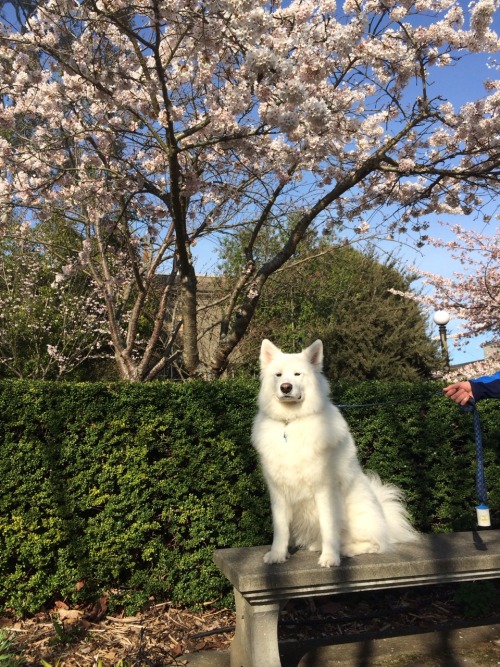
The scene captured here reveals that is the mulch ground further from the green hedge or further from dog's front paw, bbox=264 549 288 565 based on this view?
dog's front paw, bbox=264 549 288 565

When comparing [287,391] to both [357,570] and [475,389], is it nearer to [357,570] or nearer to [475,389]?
[357,570]

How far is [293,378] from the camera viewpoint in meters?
3.10

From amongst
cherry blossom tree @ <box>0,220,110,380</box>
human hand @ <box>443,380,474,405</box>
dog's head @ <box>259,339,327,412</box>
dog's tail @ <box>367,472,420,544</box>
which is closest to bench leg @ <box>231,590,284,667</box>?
dog's tail @ <box>367,472,420,544</box>

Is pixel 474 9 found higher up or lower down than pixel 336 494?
higher up

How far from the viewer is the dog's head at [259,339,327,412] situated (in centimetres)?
308

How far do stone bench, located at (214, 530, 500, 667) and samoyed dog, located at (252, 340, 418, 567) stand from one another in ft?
0.35

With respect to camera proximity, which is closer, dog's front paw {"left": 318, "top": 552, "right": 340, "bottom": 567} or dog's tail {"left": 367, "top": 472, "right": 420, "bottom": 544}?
dog's front paw {"left": 318, "top": 552, "right": 340, "bottom": 567}

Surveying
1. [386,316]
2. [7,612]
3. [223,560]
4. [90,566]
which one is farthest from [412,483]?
[386,316]

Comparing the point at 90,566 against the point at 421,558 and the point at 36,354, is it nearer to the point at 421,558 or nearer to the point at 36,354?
the point at 421,558

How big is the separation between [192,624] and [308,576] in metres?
1.80

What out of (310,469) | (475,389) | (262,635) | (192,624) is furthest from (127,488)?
(475,389)

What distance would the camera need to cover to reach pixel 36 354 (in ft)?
38.4

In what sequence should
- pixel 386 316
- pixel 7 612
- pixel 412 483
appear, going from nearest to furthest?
pixel 7 612 → pixel 412 483 → pixel 386 316

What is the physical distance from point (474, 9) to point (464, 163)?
6.44 ft
